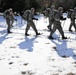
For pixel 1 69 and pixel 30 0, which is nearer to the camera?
pixel 1 69

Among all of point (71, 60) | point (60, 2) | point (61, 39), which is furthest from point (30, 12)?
point (60, 2)

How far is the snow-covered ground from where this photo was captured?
30.9 feet

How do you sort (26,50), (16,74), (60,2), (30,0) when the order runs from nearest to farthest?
(16,74) < (26,50) < (30,0) < (60,2)

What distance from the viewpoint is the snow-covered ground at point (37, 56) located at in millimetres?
9422

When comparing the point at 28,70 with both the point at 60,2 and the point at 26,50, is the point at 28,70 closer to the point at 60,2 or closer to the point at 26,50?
the point at 26,50

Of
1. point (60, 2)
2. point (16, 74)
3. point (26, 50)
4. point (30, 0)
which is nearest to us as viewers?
point (16, 74)

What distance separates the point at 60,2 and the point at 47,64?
38188 mm

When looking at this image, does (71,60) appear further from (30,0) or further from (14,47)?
(30,0)

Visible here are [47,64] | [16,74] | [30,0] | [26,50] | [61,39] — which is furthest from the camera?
[30,0]

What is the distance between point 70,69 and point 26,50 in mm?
3322

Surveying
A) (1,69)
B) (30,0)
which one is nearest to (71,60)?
(1,69)

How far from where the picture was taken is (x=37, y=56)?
11.3 meters

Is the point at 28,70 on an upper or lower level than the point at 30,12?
lower

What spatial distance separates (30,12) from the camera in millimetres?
15688
